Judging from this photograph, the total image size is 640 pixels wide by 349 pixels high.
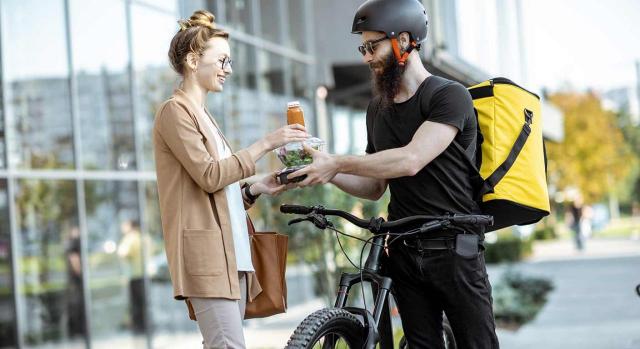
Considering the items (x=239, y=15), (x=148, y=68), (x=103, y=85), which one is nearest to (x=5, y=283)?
(x=103, y=85)

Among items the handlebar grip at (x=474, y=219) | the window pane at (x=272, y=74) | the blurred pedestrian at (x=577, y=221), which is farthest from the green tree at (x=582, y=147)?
the handlebar grip at (x=474, y=219)

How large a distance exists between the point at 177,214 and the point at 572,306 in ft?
38.9

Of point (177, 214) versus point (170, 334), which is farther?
point (170, 334)

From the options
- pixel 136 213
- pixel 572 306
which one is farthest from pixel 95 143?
pixel 572 306

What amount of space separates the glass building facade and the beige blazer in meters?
5.75

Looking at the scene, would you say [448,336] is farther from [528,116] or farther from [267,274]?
[528,116]

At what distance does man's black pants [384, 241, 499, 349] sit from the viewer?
12.8 feet

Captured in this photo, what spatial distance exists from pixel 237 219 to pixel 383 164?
0.56 meters

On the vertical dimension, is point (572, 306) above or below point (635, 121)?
below

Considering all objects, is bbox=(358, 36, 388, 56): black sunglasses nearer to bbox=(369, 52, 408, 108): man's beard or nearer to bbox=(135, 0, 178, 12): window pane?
bbox=(369, 52, 408, 108): man's beard

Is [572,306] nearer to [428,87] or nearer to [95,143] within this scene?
[95,143]

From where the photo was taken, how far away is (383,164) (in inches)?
148

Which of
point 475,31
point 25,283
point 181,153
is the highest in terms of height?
point 475,31

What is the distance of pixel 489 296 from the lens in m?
4.01
